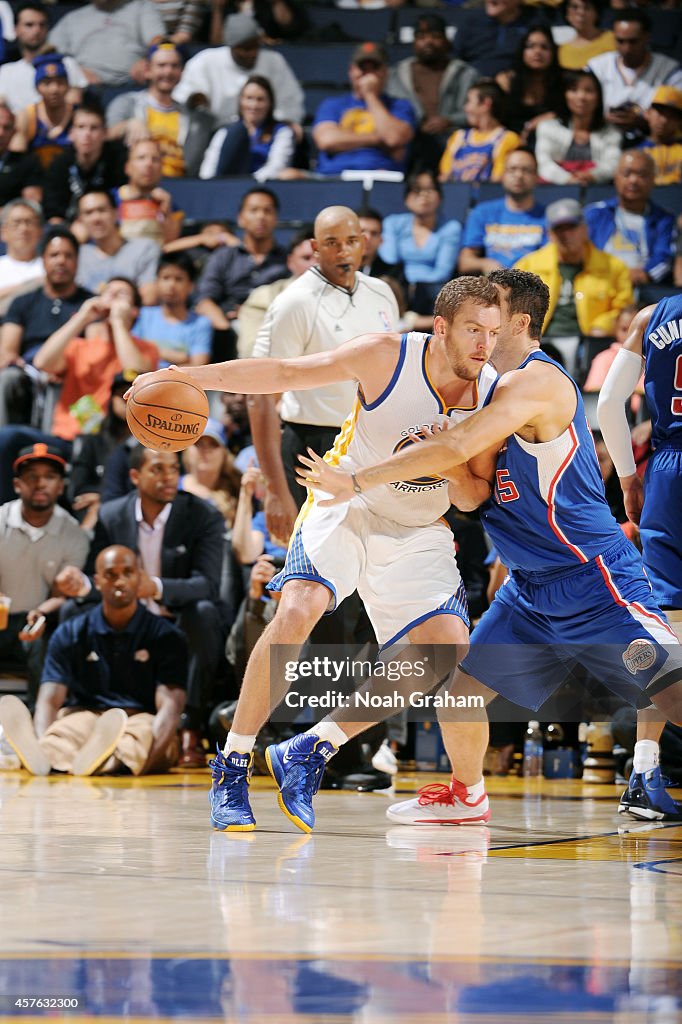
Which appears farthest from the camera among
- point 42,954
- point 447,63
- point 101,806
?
point 447,63

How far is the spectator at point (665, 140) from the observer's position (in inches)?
392

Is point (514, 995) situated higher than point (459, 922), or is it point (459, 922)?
point (514, 995)

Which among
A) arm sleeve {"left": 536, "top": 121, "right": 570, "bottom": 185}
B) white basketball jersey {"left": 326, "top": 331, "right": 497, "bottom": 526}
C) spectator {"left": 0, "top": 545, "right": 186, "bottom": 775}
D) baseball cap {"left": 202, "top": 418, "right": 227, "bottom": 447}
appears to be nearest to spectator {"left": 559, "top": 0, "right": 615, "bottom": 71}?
arm sleeve {"left": 536, "top": 121, "right": 570, "bottom": 185}

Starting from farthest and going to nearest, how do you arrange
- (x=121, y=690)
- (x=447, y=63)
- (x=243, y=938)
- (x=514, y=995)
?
(x=447, y=63) → (x=121, y=690) → (x=243, y=938) → (x=514, y=995)

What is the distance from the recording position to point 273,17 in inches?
481

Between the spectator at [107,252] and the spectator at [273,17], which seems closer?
the spectator at [107,252]

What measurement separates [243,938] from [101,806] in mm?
2658

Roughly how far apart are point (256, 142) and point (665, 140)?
3241mm

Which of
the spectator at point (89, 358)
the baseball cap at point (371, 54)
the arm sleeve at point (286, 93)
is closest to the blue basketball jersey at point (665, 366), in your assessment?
the spectator at point (89, 358)

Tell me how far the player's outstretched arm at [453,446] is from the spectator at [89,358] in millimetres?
5209

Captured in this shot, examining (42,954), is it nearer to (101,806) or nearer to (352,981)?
(352,981)

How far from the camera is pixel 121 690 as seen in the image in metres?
6.71

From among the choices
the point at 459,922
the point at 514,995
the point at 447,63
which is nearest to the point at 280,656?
the point at 459,922

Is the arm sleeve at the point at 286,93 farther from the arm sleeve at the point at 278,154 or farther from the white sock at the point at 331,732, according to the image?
the white sock at the point at 331,732
